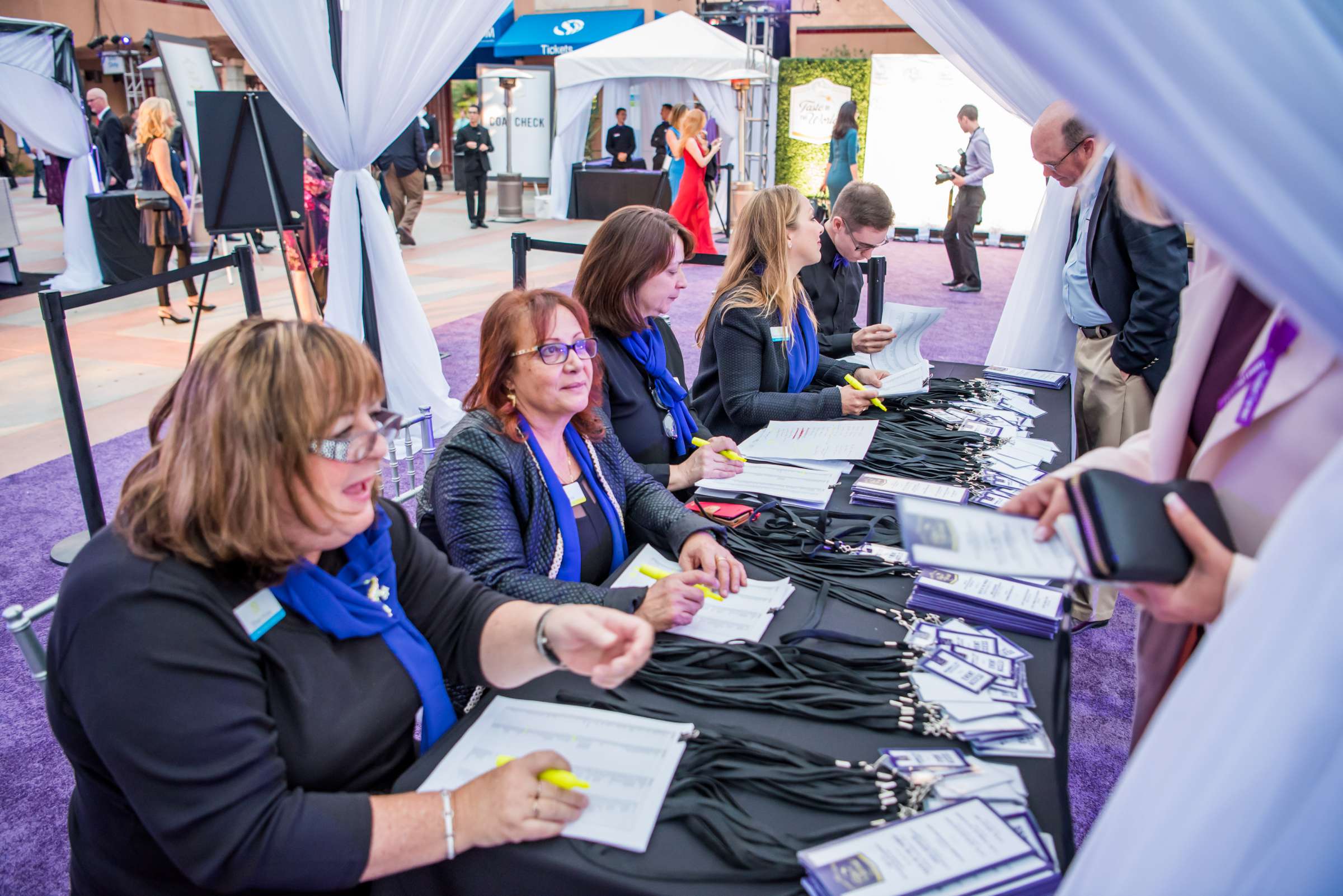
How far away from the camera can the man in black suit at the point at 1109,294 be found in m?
2.75

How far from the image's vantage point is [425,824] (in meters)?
1.04

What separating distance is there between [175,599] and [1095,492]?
1.02 metres

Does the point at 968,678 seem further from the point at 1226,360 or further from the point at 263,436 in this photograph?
the point at 263,436

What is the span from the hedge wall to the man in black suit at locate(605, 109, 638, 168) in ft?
7.40

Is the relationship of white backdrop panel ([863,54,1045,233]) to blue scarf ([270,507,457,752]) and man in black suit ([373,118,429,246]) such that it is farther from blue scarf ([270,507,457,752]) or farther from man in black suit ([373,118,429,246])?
blue scarf ([270,507,457,752])

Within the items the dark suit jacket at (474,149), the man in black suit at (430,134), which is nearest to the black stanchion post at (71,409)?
the man in black suit at (430,134)

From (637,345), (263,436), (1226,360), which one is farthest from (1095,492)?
(637,345)

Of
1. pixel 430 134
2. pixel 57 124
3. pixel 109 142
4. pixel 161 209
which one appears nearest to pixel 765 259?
pixel 161 209

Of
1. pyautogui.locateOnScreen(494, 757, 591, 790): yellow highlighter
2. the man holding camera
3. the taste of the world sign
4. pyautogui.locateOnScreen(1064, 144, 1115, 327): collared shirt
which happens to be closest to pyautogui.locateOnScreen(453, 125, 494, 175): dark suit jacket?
the taste of the world sign

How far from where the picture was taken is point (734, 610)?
61.4 inches

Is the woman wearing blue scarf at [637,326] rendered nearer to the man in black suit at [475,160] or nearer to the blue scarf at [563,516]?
the blue scarf at [563,516]

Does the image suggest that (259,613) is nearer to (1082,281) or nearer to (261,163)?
(1082,281)

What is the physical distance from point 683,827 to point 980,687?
0.52m

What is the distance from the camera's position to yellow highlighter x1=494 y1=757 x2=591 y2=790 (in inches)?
41.5
